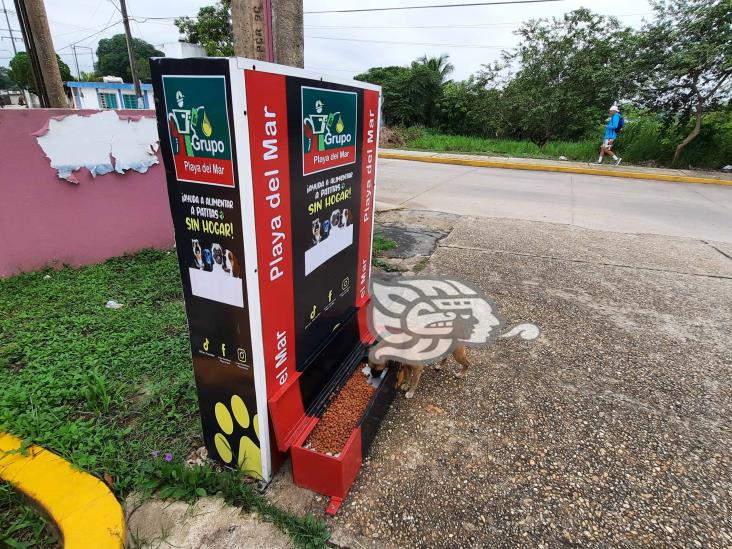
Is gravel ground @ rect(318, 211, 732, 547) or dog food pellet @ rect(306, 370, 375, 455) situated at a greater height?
dog food pellet @ rect(306, 370, 375, 455)

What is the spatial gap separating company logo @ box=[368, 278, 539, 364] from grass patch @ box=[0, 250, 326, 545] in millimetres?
1186

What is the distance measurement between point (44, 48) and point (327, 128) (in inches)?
201

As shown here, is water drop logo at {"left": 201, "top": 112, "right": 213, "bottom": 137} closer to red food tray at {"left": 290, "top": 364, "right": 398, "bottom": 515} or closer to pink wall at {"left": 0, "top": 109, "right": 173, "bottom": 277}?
red food tray at {"left": 290, "top": 364, "right": 398, "bottom": 515}

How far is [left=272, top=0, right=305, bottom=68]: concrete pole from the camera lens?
3.20 meters

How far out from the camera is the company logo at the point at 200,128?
144 centimetres

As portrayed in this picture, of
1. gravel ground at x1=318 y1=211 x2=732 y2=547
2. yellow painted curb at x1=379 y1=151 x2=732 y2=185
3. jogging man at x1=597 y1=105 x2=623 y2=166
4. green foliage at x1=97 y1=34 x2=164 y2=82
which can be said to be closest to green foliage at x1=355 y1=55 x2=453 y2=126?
yellow painted curb at x1=379 y1=151 x2=732 y2=185

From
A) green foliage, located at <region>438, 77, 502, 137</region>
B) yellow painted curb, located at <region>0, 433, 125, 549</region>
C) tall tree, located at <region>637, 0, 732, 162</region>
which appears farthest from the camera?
green foliage, located at <region>438, 77, 502, 137</region>

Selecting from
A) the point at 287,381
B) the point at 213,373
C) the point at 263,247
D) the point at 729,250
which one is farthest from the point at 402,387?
the point at 729,250

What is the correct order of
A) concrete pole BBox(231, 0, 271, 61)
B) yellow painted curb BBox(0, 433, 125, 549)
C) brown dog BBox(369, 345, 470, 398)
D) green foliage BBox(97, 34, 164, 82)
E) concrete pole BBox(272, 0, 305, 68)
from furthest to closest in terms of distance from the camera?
1. green foliage BBox(97, 34, 164, 82)
2. concrete pole BBox(272, 0, 305, 68)
3. concrete pole BBox(231, 0, 271, 61)
4. brown dog BBox(369, 345, 470, 398)
5. yellow painted curb BBox(0, 433, 125, 549)

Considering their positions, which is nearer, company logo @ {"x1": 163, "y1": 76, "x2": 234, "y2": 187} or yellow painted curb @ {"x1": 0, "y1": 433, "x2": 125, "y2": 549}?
company logo @ {"x1": 163, "y1": 76, "x2": 234, "y2": 187}

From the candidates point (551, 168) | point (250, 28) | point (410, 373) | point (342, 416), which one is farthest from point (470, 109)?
point (342, 416)

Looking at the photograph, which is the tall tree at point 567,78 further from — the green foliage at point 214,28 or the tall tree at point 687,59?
the green foliage at point 214,28

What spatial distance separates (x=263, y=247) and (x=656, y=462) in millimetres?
2271

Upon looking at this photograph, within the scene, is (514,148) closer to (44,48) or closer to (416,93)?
(416,93)
